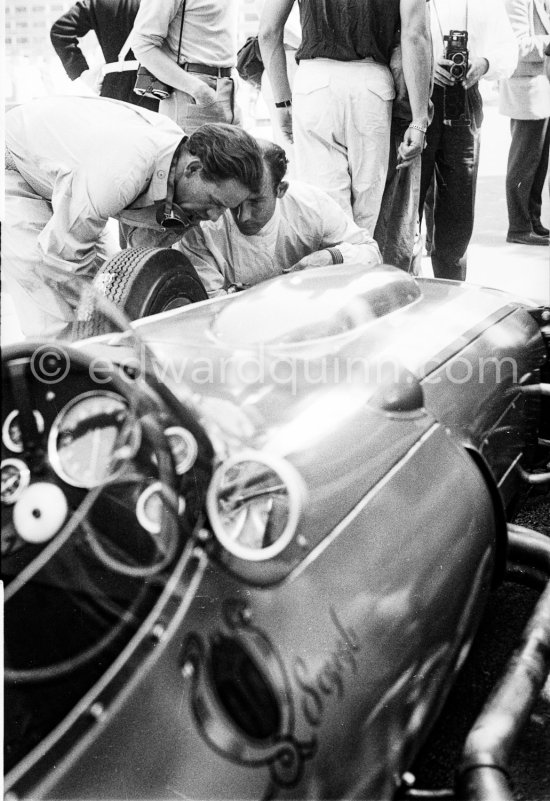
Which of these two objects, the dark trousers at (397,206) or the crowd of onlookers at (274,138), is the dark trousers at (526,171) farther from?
the dark trousers at (397,206)

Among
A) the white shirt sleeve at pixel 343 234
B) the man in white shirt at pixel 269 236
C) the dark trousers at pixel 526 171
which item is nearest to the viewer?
the man in white shirt at pixel 269 236

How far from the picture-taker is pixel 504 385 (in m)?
1.12

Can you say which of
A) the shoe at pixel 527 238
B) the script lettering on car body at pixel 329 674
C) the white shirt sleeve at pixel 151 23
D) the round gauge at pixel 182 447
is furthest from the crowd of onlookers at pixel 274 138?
the script lettering on car body at pixel 329 674

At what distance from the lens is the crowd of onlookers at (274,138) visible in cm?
120

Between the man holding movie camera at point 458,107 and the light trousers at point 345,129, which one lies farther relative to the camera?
the man holding movie camera at point 458,107

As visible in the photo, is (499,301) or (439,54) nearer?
(499,301)

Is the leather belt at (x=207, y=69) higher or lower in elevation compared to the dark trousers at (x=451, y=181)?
higher

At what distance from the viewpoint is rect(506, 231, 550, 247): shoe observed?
83.1 inches

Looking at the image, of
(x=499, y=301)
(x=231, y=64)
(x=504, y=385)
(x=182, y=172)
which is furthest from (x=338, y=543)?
(x=231, y=64)

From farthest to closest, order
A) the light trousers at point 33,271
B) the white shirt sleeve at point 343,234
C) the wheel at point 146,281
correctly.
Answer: the white shirt sleeve at point 343,234, the wheel at point 146,281, the light trousers at point 33,271

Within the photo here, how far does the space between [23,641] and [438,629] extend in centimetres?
38

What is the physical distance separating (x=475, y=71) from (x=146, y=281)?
108cm

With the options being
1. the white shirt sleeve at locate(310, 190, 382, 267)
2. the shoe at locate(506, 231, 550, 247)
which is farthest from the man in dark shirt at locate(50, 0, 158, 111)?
the shoe at locate(506, 231, 550, 247)

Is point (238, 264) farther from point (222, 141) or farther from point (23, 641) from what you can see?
point (23, 641)
